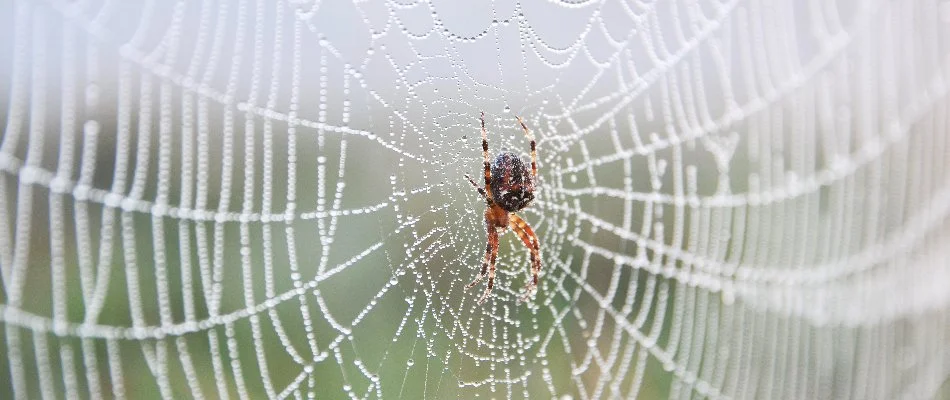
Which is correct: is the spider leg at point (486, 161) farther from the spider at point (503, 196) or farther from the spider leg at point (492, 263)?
the spider leg at point (492, 263)

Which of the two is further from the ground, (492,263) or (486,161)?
(486,161)

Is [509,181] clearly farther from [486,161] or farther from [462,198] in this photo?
[462,198]

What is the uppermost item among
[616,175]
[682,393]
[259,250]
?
[616,175]

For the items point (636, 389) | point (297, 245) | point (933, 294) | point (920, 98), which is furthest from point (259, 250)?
point (933, 294)

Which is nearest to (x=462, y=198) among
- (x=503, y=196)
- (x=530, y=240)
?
(x=503, y=196)

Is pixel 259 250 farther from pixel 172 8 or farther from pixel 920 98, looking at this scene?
pixel 920 98

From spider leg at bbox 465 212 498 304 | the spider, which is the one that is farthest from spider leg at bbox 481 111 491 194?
spider leg at bbox 465 212 498 304

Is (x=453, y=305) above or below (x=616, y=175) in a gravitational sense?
below
